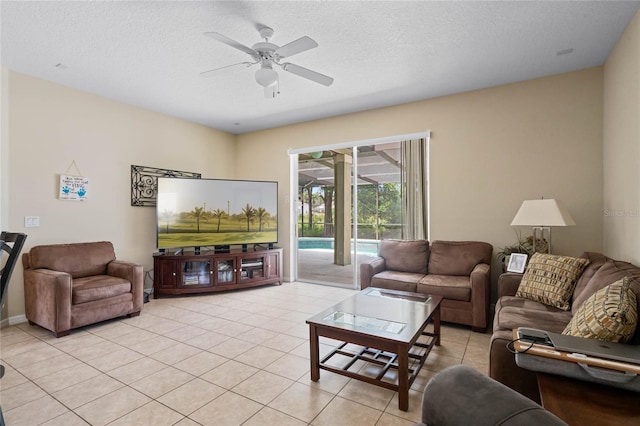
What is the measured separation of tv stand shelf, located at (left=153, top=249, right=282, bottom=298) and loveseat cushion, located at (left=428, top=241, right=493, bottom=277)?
8.48ft

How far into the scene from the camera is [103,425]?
1799mm

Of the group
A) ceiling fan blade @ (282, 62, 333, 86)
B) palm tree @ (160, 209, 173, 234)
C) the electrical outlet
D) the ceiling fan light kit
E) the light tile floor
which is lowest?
the light tile floor

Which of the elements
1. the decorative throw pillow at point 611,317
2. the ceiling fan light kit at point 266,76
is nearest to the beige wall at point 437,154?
the decorative throw pillow at point 611,317

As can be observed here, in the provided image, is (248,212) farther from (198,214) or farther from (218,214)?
(198,214)

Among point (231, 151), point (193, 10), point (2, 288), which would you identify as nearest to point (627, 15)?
point (193, 10)

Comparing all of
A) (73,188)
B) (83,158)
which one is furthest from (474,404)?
(83,158)

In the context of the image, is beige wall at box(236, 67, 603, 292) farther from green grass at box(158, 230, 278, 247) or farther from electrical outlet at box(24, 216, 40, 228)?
electrical outlet at box(24, 216, 40, 228)

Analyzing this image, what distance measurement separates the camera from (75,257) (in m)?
3.62

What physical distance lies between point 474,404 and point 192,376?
7.00 ft

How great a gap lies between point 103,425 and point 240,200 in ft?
11.9

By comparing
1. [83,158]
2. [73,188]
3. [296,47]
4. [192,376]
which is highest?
[296,47]

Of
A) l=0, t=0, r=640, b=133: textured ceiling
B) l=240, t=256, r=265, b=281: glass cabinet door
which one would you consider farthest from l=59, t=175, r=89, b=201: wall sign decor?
l=240, t=256, r=265, b=281: glass cabinet door

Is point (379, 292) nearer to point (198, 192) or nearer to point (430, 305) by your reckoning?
point (430, 305)

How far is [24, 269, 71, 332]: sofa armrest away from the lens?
3029 millimetres
